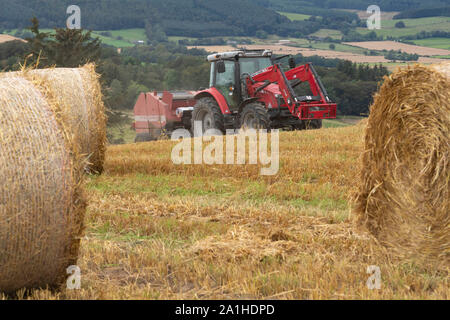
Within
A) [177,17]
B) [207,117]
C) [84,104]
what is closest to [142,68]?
[177,17]

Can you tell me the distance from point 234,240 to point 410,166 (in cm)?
173

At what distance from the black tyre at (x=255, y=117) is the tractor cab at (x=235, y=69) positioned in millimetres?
774

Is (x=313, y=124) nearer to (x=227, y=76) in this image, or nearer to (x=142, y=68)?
(x=227, y=76)

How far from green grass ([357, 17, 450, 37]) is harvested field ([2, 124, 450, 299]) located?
44.3 metres

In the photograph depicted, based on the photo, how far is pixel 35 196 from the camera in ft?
12.8

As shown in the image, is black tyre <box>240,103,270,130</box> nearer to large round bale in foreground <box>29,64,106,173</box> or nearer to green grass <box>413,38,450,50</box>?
large round bale in foreground <box>29,64,106,173</box>

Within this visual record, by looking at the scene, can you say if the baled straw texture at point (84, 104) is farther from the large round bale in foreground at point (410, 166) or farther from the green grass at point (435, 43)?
the green grass at point (435, 43)

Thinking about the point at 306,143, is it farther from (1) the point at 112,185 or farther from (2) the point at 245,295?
(2) the point at 245,295

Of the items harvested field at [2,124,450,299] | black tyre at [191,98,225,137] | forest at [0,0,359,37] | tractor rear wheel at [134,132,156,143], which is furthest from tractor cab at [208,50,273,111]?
forest at [0,0,359,37]

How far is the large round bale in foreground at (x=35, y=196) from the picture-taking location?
3.85m

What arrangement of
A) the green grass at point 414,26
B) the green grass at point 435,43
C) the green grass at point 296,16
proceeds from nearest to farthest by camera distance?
the green grass at point 435,43
the green grass at point 414,26
the green grass at point 296,16

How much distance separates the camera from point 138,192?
8.16 meters

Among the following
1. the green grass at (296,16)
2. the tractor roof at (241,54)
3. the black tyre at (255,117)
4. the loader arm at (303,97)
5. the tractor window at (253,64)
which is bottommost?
the black tyre at (255,117)

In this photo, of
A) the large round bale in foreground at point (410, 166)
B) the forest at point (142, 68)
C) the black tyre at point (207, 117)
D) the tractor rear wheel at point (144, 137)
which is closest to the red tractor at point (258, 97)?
the black tyre at point (207, 117)
